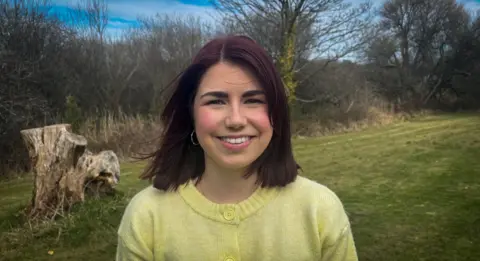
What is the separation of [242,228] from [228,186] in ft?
0.49

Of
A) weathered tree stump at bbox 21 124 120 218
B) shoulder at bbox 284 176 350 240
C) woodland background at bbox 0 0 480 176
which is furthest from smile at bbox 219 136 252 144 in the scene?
woodland background at bbox 0 0 480 176

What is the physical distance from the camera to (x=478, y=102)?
13.3m

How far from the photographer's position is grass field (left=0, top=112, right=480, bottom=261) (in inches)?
120

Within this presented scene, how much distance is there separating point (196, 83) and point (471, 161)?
456cm

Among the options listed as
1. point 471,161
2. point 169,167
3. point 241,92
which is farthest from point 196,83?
point 471,161

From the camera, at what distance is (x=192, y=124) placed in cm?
149

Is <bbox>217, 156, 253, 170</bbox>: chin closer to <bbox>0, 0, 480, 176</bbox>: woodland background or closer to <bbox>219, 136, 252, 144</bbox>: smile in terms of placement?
<bbox>219, 136, 252, 144</bbox>: smile

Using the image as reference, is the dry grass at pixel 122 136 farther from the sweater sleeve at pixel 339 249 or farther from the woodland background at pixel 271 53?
the sweater sleeve at pixel 339 249

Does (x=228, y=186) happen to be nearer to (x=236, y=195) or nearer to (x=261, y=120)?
(x=236, y=195)

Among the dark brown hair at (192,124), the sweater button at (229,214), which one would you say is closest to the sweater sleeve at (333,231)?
the dark brown hair at (192,124)

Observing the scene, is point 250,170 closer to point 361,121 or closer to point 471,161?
point 471,161

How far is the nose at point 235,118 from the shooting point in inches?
48.8

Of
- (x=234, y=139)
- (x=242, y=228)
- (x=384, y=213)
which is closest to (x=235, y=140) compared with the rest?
(x=234, y=139)

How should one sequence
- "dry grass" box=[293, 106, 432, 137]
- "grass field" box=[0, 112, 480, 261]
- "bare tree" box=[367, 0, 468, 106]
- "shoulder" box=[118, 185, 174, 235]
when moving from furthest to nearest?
"bare tree" box=[367, 0, 468, 106] → "dry grass" box=[293, 106, 432, 137] → "grass field" box=[0, 112, 480, 261] → "shoulder" box=[118, 185, 174, 235]
